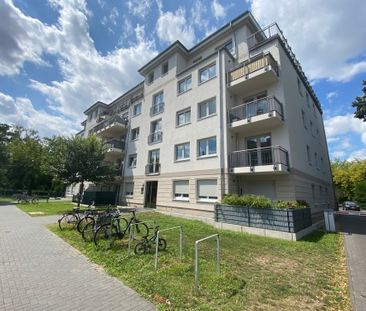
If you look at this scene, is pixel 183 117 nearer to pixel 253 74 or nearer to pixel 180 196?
pixel 253 74

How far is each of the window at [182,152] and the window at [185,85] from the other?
521cm

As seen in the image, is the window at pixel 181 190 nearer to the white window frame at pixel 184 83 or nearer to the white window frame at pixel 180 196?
the white window frame at pixel 180 196

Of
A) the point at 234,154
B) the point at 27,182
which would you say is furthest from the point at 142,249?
the point at 27,182

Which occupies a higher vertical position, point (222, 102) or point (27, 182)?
point (222, 102)

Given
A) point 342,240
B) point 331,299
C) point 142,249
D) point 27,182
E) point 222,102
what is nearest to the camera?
point 331,299

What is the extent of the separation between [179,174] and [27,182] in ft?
118

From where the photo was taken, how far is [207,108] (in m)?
16.9

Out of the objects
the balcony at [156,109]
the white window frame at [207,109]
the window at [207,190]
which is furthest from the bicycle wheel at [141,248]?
the balcony at [156,109]

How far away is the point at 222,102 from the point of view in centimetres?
1557

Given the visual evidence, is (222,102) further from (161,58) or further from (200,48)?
(161,58)

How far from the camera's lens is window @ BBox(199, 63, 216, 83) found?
1712 centimetres

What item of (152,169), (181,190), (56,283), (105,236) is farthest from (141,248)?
(152,169)

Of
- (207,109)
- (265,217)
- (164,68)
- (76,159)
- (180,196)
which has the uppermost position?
(164,68)

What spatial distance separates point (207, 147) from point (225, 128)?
2036mm
